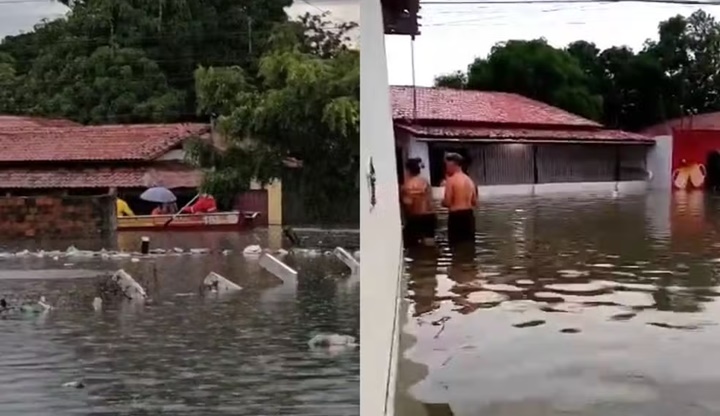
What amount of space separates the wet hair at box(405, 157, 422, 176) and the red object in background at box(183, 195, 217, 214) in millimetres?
2674

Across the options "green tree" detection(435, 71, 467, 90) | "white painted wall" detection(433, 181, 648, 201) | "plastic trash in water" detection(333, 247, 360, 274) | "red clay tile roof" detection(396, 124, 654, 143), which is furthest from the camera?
"white painted wall" detection(433, 181, 648, 201)

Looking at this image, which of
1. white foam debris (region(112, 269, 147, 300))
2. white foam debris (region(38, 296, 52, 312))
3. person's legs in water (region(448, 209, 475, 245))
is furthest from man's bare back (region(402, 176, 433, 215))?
white foam debris (region(38, 296, 52, 312))

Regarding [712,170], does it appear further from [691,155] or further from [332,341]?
[332,341]

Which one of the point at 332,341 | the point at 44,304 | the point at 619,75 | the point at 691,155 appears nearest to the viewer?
the point at 332,341

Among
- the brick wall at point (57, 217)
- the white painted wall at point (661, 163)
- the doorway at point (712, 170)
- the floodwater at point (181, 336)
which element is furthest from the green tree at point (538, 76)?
the brick wall at point (57, 217)

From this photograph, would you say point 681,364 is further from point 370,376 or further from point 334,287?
point 370,376

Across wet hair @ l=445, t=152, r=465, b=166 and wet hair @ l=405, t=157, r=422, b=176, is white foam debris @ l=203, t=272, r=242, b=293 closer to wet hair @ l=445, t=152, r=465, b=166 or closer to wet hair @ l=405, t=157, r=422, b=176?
wet hair @ l=405, t=157, r=422, b=176

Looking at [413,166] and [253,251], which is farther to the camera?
[413,166]

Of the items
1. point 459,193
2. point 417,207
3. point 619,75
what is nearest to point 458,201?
point 459,193

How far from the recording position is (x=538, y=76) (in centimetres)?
633

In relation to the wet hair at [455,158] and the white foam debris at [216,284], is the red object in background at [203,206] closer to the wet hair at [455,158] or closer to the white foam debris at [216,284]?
the white foam debris at [216,284]

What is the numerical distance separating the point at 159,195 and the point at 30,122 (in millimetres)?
482

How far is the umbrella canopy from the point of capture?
128 inches

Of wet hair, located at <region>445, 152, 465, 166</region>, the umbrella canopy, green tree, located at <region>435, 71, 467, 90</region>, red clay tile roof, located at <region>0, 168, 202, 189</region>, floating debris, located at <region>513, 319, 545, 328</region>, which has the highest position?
green tree, located at <region>435, 71, 467, 90</region>
